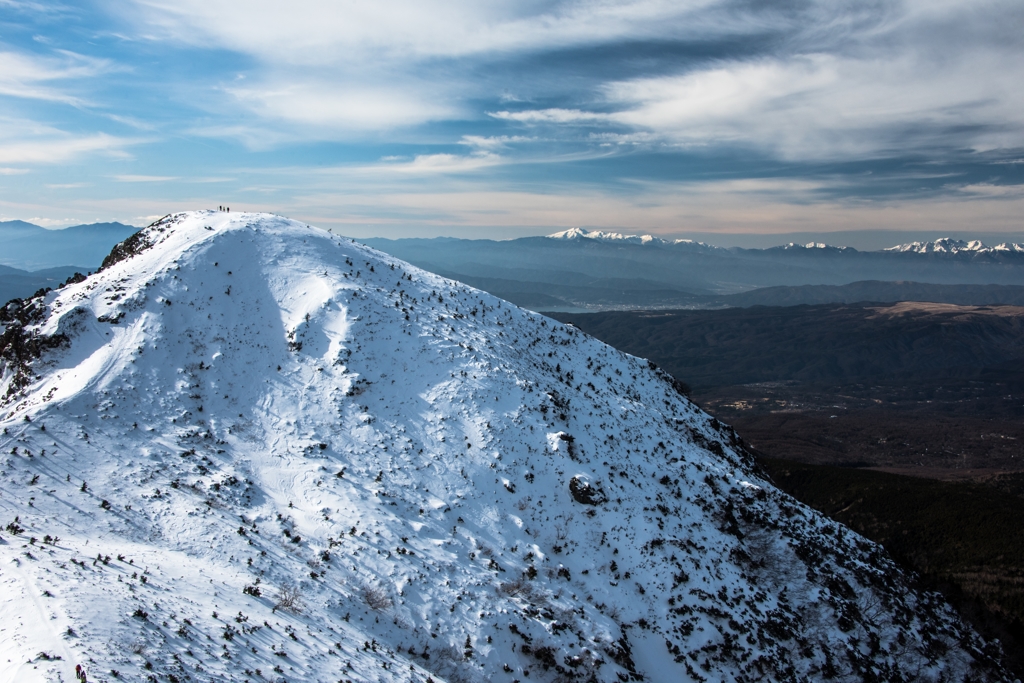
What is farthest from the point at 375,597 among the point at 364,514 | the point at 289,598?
the point at 364,514

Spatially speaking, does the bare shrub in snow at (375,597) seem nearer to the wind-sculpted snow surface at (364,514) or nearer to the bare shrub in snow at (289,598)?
the wind-sculpted snow surface at (364,514)

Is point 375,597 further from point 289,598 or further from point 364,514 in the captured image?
point 364,514

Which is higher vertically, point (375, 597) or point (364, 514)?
point (364, 514)

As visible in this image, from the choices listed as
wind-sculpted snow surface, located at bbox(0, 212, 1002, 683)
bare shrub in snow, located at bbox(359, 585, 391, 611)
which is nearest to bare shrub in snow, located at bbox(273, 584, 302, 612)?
wind-sculpted snow surface, located at bbox(0, 212, 1002, 683)

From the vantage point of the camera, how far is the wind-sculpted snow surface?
1455 cm

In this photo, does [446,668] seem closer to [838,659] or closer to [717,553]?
[717,553]

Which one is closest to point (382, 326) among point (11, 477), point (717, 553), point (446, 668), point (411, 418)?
point (411, 418)

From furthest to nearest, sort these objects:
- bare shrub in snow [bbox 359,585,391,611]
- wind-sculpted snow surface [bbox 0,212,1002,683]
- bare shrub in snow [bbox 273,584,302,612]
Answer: bare shrub in snow [bbox 359,585,391,611], bare shrub in snow [bbox 273,584,302,612], wind-sculpted snow surface [bbox 0,212,1002,683]

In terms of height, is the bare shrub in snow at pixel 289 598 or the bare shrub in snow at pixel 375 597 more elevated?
the bare shrub in snow at pixel 289 598

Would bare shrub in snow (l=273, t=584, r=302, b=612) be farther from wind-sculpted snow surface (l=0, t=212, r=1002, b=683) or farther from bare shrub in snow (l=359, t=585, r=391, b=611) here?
bare shrub in snow (l=359, t=585, r=391, b=611)

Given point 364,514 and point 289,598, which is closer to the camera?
point 289,598

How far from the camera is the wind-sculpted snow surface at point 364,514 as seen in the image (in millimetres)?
14555

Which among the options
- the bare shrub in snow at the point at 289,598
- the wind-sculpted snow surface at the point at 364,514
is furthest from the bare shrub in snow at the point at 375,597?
the bare shrub in snow at the point at 289,598

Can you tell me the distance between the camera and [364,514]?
20.4 metres
